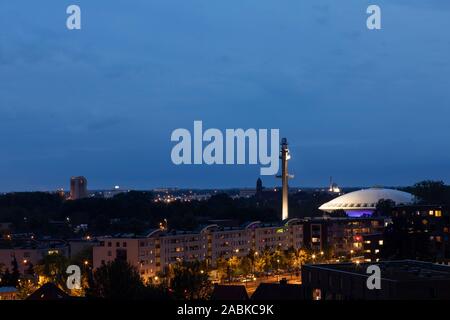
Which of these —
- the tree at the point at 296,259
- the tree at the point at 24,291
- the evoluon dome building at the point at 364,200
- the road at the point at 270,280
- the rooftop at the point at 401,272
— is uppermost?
the evoluon dome building at the point at 364,200

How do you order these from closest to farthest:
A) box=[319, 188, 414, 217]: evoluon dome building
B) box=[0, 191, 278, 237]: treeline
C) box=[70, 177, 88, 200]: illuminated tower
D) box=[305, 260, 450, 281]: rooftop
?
box=[305, 260, 450, 281]: rooftop < box=[0, 191, 278, 237]: treeline < box=[319, 188, 414, 217]: evoluon dome building < box=[70, 177, 88, 200]: illuminated tower

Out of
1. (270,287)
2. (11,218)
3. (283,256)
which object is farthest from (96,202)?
(270,287)

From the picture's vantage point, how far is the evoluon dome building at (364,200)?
61531 mm

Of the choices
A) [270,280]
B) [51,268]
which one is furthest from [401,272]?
[270,280]

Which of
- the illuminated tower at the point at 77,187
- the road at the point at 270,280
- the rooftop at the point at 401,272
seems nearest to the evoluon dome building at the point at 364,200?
the road at the point at 270,280

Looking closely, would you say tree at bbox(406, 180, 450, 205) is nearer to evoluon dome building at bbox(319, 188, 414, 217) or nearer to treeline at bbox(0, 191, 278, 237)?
evoluon dome building at bbox(319, 188, 414, 217)

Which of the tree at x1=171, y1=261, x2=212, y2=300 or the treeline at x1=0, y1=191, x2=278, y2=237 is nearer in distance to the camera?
the tree at x1=171, y1=261, x2=212, y2=300

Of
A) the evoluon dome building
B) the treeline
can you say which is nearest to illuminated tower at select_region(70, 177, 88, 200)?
the treeline

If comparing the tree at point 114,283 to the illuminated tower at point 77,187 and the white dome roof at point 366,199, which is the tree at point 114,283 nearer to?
the white dome roof at point 366,199

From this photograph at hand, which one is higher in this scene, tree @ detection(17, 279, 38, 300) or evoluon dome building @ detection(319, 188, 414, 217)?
evoluon dome building @ detection(319, 188, 414, 217)

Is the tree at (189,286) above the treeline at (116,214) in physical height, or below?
below

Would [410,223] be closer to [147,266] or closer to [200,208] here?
[147,266]

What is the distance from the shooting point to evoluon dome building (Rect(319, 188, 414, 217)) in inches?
2422
